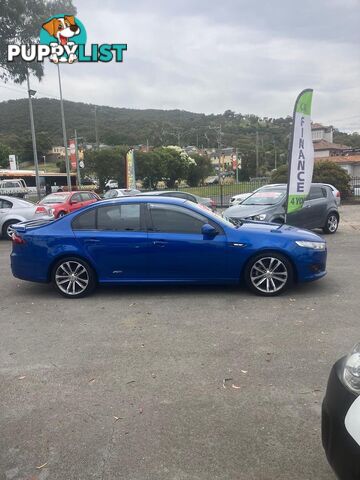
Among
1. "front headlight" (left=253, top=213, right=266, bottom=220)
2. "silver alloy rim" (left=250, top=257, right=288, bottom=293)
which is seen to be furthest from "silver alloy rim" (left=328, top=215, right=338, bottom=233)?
"silver alloy rim" (left=250, top=257, right=288, bottom=293)

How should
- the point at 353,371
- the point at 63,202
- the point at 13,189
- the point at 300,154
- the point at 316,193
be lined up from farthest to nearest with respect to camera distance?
1. the point at 13,189
2. the point at 63,202
3. the point at 316,193
4. the point at 300,154
5. the point at 353,371

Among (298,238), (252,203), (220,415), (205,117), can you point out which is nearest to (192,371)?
(220,415)

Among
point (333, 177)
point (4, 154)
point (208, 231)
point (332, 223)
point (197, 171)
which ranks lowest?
point (332, 223)

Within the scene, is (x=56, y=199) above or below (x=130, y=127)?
below

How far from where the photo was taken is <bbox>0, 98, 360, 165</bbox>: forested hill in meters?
76.4

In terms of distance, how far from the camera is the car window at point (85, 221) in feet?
20.8

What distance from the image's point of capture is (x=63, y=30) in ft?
80.8

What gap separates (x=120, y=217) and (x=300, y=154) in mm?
5001

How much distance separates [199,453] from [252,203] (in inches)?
365

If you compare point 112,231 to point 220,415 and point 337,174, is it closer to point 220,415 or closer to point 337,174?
point 220,415

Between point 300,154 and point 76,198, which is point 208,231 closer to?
point 300,154

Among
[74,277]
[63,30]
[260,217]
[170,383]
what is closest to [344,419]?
[170,383]

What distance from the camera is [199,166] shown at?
59.2 m

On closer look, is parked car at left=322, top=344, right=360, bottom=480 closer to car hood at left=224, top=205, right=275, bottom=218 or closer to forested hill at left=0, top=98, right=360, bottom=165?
car hood at left=224, top=205, right=275, bottom=218
